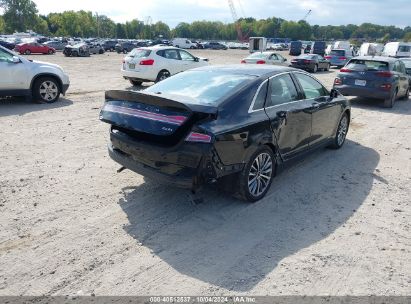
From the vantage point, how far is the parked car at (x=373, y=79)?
454 inches

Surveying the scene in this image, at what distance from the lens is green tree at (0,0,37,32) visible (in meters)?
112

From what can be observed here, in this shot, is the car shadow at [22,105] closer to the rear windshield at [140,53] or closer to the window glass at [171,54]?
the rear windshield at [140,53]

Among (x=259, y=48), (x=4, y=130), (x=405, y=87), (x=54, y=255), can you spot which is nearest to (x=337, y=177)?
(x=54, y=255)

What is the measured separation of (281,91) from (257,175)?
1.32 m

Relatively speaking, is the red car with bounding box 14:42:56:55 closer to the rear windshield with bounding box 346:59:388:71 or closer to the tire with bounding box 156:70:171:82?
the tire with bounding box 156:70:171:82

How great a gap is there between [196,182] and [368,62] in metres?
10.2

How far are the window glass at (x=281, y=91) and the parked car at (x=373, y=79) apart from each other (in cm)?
727

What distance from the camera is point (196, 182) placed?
13.2 ft

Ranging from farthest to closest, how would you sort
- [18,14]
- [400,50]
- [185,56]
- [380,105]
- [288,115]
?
[18,14] < [400,50] < [185,56] < [380,105] < [288,115]

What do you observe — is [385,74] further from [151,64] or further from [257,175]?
[257,175]

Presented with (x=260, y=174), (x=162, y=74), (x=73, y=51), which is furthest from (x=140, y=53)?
(x=73, y=51)

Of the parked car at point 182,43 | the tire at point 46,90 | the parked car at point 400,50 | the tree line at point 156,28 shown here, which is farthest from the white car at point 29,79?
the tree line at point 156,28

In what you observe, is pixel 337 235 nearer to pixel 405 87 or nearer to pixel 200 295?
pixel 200 295

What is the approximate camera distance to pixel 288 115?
514 cm
